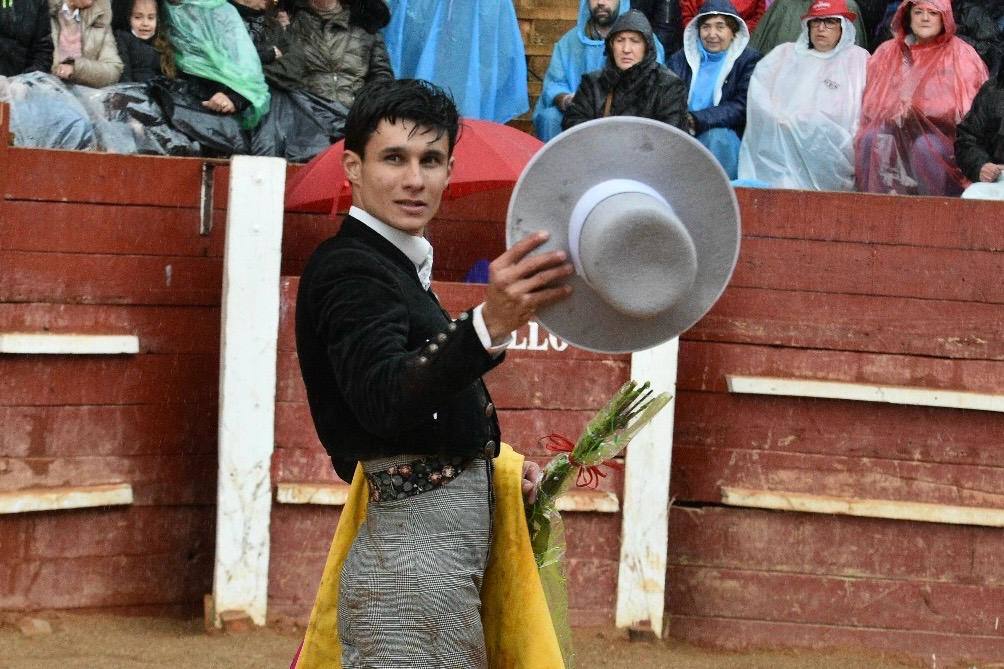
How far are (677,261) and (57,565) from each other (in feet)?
12.1

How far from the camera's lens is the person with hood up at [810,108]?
21.0 feet

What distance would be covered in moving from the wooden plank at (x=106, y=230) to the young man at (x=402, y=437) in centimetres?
282

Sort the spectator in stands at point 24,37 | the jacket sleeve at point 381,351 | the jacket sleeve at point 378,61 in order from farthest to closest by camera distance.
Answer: the jacket sleeve at point 378,61
the spectator in stands at point 24,37
the jacket sleeve at point 381,351

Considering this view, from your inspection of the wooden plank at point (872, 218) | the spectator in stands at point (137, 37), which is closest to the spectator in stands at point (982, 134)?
the wooden plank at point (872, 218)

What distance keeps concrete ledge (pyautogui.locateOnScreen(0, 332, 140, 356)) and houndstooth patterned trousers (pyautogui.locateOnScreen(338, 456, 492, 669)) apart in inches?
108

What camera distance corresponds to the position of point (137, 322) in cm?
519

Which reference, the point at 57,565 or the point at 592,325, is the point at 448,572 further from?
the point at 57,565

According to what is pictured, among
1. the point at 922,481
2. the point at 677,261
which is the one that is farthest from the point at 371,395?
the point at 922,481

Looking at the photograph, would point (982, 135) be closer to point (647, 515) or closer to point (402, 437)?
point (647, 515)

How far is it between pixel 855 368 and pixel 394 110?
3.31 m

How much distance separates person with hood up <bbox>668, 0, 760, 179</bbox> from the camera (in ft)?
21.8

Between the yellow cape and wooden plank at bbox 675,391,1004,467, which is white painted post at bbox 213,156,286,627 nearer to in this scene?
wooden plank at bbox 675,391,1004,467

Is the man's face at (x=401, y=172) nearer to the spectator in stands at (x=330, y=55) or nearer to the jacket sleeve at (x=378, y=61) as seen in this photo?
the spectator in stands at (x=330, y=55)

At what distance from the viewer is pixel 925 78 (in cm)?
648
